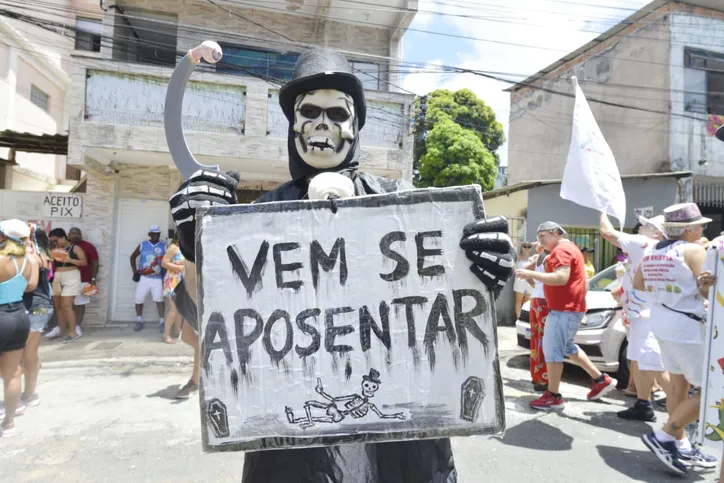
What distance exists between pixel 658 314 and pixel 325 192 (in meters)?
3.33

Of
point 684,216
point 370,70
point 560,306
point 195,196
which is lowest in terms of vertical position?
point 560,306

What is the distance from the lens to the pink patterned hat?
3.60 metres

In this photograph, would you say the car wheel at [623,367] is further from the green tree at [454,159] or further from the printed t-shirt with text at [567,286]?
the green tree at [454,159]

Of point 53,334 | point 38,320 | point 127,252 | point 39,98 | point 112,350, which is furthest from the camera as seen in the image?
point 39,98

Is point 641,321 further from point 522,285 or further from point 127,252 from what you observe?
point 127,252

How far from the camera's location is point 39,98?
55.6 feet

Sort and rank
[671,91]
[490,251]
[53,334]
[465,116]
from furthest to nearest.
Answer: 1. [465,116]
2. [671,91]
3. [53,334]
4. [490,251]

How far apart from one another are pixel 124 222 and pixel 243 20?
16.6 ft

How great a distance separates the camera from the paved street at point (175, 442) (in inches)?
136

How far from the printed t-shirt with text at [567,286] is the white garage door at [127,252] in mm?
7445

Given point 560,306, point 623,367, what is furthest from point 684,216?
point 623,367

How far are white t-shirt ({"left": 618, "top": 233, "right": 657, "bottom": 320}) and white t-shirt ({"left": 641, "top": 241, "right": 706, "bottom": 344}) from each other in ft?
1.39

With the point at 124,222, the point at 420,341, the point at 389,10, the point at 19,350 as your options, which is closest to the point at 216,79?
the point at 124,222


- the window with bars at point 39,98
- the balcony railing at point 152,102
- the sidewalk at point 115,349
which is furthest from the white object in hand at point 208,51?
the window with bars at point 39,98
